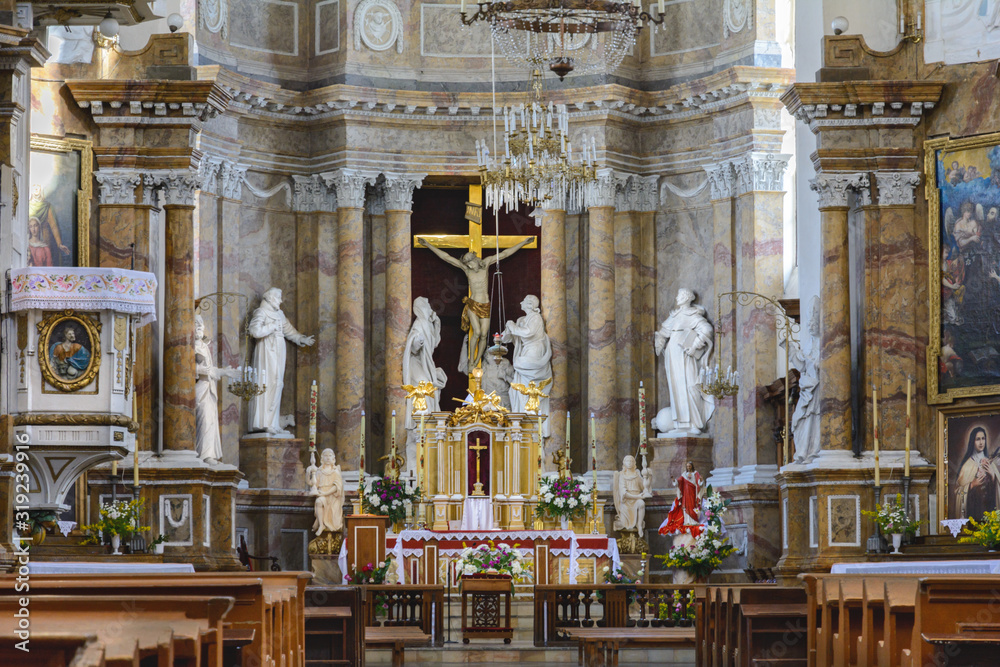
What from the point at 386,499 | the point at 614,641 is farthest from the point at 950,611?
the point at 386,499

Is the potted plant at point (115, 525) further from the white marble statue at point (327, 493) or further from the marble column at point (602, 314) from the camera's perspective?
the marble column at point (602, 314)

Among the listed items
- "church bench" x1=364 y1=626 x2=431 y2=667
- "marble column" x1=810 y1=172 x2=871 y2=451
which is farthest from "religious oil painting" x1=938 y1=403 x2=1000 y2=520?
"church bench" x1=364 y1=626 x2=431 y2=667

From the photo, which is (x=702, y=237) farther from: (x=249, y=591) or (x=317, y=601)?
(x=249, y=591)

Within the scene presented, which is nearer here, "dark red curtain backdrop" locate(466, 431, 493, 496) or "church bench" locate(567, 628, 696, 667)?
"church bench" locate(567, 628, 696, 667)

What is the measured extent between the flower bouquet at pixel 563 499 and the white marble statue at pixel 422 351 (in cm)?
270

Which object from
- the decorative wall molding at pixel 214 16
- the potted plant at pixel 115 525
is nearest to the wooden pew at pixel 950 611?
the potted plant at pixel 115 525

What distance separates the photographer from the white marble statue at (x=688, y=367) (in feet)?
83.1

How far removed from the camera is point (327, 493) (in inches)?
923

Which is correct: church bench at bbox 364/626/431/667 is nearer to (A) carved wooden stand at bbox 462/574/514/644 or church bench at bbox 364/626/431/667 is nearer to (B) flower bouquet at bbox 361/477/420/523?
(A) carved wooden stand at bbox 462/574/514/644

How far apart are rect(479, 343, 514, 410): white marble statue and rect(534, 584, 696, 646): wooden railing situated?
6831 mm

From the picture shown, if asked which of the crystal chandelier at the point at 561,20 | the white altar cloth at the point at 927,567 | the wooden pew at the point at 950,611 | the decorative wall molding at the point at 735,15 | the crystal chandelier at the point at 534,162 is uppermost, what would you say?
the decorative wall molding at the point at 735,15

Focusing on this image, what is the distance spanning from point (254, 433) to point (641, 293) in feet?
20.3

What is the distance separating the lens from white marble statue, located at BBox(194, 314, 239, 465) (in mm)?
21953

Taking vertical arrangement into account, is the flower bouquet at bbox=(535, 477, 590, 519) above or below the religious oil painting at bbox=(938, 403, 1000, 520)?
below
